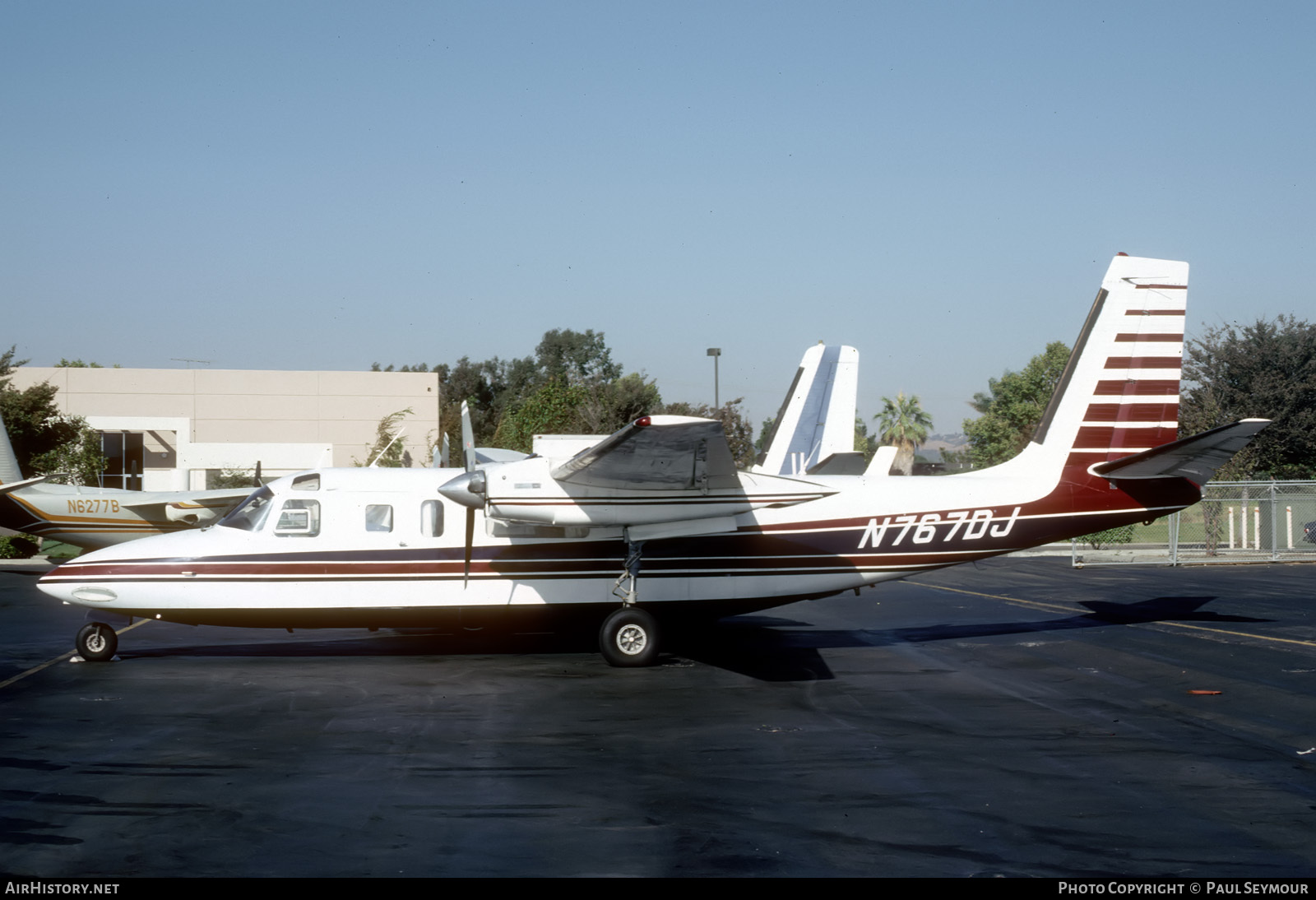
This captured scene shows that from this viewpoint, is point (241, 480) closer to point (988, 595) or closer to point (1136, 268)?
point (988, 595)

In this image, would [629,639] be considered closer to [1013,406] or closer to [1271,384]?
[1271,384]

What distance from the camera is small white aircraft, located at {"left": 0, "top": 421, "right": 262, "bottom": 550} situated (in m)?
20.8

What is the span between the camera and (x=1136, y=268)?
559 inches

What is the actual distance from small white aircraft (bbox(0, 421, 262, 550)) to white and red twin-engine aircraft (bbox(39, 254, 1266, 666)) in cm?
825

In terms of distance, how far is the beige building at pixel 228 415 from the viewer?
147 ft

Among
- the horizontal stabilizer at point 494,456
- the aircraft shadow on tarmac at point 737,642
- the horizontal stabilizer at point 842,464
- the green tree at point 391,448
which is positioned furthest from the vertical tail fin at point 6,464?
the green tree at point 391,448

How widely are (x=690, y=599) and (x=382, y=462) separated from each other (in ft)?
96.4

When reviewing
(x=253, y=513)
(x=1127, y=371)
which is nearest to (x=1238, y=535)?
(x=1127, y=371)

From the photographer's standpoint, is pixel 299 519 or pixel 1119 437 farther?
pixel 1119 437

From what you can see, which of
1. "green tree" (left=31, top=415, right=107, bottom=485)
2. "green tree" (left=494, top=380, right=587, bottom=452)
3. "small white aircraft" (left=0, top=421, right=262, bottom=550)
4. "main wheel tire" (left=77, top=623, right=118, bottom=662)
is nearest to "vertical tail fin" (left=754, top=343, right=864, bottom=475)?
"small white aircraft" (left=0, top=421, right=262, bottom=550)

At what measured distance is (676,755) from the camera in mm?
8422

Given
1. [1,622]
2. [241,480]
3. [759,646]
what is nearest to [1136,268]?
[759,646]

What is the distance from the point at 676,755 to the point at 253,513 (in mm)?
7520

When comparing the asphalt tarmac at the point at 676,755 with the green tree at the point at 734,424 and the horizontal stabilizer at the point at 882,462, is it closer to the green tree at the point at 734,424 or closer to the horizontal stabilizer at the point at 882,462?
the horizontal stabilizer at the point at 882,462
